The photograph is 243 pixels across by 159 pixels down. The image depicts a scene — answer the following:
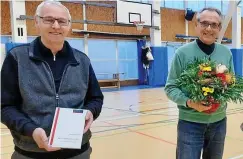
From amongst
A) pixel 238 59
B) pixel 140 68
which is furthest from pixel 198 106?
pixel 238 59

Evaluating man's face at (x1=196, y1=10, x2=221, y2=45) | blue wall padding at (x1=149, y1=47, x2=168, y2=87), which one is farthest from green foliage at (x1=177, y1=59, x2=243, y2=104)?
blue wall padding at (x1=149, y1=47, x2=168, y2=87)

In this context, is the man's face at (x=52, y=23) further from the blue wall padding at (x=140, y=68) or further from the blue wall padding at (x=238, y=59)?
the blue wall padding at (x=238, y=59)

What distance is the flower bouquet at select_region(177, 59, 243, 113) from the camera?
5.55 ft

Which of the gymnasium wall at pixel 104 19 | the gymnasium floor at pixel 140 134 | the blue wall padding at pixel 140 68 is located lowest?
the gymnasium floor at pixel 140 134

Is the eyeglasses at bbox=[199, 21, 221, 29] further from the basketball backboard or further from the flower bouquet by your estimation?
the basketball backboard

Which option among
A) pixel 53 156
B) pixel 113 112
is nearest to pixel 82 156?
pixel 53 156

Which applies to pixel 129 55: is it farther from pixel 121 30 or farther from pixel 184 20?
pixel 184 20

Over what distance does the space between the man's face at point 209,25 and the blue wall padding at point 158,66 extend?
34.9 feet

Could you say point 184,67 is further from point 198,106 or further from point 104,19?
point 104,19

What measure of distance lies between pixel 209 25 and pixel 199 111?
56cm

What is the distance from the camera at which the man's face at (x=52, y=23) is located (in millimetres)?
1475

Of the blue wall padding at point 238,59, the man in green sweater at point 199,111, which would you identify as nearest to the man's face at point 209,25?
the man in green sweater at point 199,111

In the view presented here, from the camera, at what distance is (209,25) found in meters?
1.87

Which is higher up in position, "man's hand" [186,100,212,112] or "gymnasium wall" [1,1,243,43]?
"gymnasium wall" [1,1,243,43]
